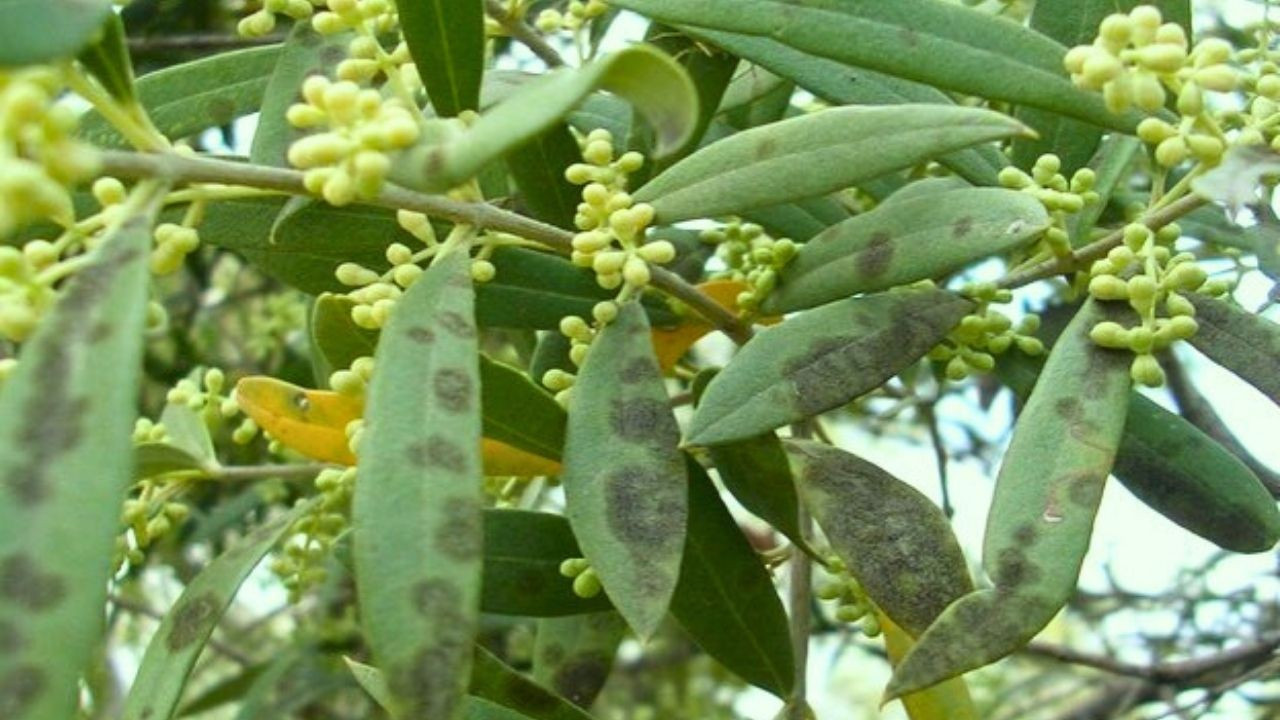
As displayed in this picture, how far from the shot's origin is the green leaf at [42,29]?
101 centimetres

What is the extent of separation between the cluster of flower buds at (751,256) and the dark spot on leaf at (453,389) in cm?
44

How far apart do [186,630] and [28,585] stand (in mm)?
591

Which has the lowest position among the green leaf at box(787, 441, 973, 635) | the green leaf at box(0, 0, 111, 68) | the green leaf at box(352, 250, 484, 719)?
the green leaf at box(787, 441, 973, 635)

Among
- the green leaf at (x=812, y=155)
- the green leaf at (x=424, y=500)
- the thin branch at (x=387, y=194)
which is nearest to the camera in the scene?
the green leaf at (x=424, y=500)

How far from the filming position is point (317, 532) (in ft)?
6.44

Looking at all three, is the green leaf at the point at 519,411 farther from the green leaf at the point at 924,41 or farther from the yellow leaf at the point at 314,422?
the green leaf at the point at 924,41

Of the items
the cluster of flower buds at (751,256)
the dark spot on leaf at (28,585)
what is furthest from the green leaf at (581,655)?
the dark spot on leaf at (28,585)

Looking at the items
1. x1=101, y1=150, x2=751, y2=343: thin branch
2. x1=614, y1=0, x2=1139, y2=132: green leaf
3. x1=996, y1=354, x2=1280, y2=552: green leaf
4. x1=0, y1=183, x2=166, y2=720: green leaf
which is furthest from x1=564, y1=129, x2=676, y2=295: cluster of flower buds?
x1=996, y1=354, x2=1280, y2=552: green leaf

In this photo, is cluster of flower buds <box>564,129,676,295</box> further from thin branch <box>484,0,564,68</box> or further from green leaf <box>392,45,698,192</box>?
thin branch <box>484,0,564,68</box>

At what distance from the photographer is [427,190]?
1157 millimetres

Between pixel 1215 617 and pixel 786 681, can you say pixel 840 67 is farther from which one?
pixel 1215 617

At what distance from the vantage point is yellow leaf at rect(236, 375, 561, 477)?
1668 mm

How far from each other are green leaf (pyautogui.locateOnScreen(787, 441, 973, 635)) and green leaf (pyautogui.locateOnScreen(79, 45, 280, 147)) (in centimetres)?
64

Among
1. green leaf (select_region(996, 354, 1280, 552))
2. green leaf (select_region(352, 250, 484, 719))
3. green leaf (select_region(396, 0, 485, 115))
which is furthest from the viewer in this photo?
green leaf (select_region(996, 354, 1280, 552))
